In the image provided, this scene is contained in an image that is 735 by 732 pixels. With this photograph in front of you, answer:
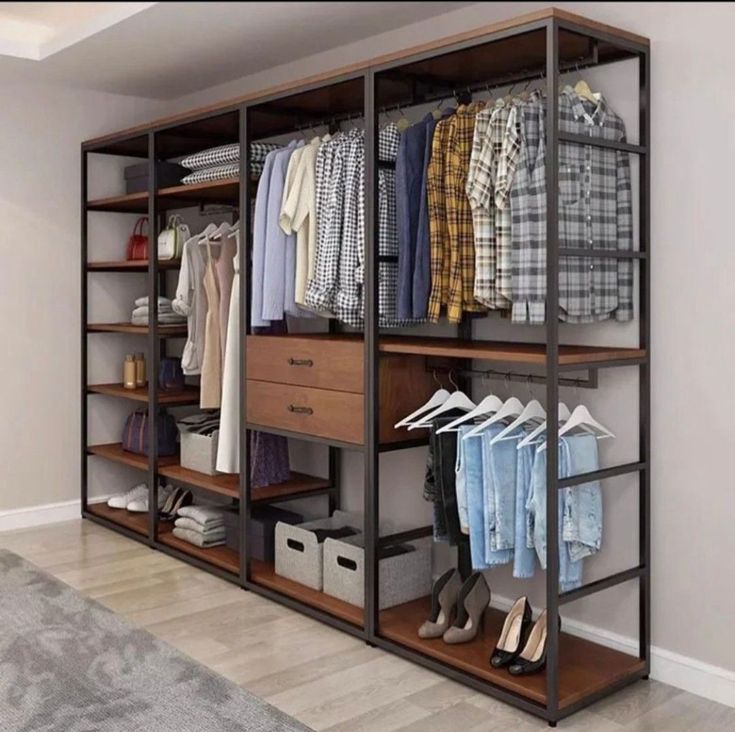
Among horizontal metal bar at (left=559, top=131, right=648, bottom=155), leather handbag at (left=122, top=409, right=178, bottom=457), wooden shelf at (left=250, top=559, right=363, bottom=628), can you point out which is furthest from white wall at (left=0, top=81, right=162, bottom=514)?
horizontal metal bar at (left=559, top=131, right=648, bottom=155)

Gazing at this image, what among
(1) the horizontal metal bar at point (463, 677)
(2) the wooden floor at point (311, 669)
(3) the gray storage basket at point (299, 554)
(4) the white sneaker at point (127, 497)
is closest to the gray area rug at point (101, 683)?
(2) the wooden floor at point (311, 669)

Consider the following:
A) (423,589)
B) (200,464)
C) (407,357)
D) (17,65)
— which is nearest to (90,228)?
(17,65)

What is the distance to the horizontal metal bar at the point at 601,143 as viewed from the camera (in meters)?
2.35

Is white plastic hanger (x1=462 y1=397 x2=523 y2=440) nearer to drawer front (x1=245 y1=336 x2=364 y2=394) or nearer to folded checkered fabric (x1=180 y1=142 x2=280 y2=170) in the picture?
drawer front (x1=245 y1=336 x2=364 y2=394)

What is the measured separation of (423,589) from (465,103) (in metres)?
1.72

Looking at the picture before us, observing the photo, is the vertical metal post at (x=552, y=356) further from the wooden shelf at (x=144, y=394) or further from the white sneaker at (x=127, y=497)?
the white sneaker at (x=127, y=497)

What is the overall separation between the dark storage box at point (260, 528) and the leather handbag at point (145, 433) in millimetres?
605

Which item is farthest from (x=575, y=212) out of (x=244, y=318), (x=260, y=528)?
(x=260, y=528)

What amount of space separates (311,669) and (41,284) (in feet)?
8.72

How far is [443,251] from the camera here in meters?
2.73

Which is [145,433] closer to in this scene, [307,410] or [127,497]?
[127,497]

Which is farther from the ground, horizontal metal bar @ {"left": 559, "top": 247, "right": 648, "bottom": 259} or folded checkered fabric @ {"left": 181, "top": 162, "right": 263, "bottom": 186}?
folded checkered fabric @ {"left": 181, "top": 162, "right": 263, "bottom": 186}

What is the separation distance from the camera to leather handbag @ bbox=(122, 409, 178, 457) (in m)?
4.27

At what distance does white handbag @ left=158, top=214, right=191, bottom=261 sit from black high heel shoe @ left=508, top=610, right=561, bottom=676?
238 cm
